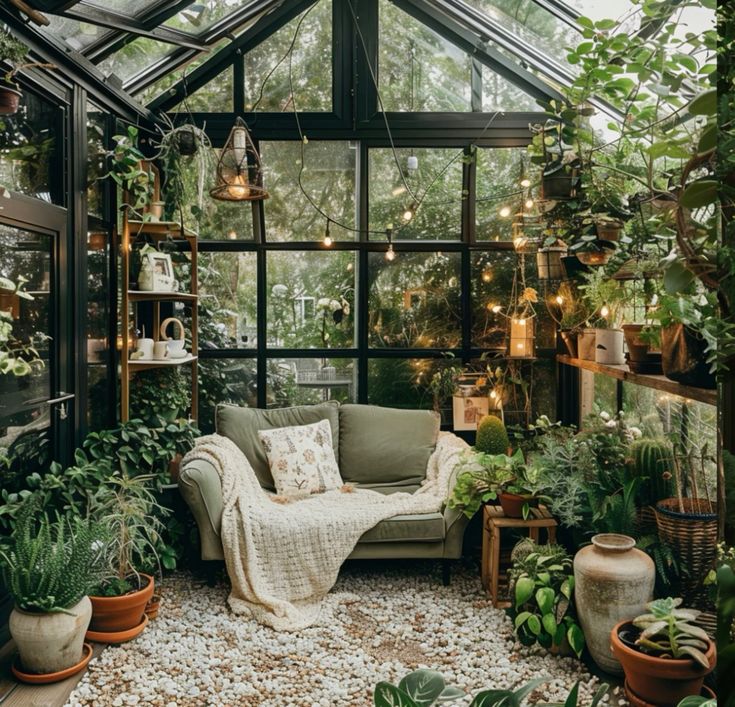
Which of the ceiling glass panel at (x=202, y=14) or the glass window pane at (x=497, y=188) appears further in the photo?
the glass window pane at (x=497, y=188)

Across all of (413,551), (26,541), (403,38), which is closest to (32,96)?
(26,541)

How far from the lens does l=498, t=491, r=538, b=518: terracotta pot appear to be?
3.36 m

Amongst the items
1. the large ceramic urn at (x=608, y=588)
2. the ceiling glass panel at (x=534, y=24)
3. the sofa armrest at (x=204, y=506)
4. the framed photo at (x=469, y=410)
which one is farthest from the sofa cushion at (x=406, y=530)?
the ceiling glass panel at (x=534, y=24)

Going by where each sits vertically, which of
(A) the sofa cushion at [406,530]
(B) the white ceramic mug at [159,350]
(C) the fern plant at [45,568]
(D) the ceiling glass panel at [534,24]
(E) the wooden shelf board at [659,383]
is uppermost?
(D) the ceiling glass panel at [534,24]

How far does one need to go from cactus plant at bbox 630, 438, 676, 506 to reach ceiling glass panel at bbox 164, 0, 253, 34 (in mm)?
3310

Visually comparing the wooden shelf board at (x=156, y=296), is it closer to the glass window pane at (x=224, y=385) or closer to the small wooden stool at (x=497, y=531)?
the glass window pane at (x=224, y=385)

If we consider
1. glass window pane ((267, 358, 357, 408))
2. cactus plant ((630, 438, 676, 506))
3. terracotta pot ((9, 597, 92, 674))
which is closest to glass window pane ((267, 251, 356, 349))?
glass window pane ((267, 358, 357, 408))

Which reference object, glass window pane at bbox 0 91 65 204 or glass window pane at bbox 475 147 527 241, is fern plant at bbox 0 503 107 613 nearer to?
glass window pane at bbox 0 91 65 204

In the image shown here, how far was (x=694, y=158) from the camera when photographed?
564 mm

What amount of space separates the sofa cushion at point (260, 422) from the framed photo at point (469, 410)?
2.69 ft

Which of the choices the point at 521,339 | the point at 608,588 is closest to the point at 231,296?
the point at 521,339

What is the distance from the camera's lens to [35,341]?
307 cm

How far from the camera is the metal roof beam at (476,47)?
453 centimetres

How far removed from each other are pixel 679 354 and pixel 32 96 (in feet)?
9.78
